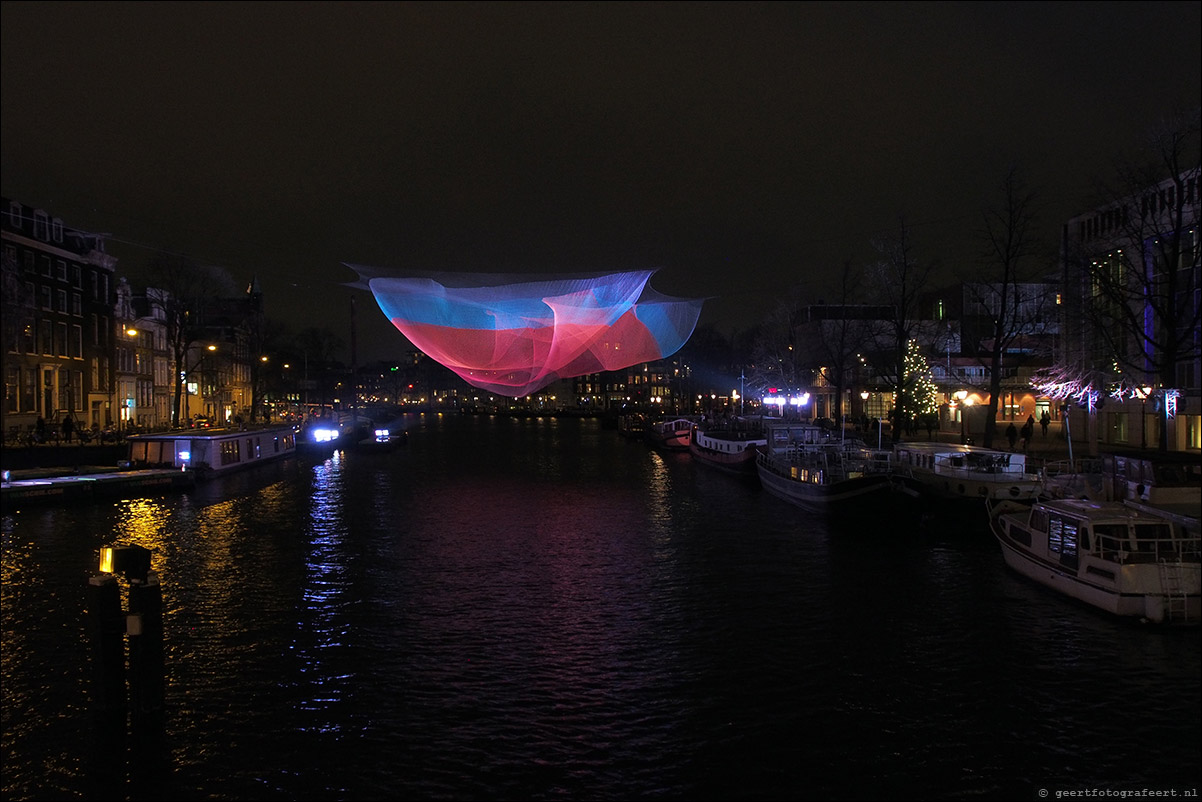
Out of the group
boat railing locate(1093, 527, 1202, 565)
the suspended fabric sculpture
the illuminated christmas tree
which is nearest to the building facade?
the suspended fabric sculpture

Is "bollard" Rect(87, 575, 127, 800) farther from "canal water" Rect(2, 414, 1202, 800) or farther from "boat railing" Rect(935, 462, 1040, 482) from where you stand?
"boat railing" Rect(935, 462, 1040, 482)

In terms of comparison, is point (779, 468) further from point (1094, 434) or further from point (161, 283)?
point (161, 283)

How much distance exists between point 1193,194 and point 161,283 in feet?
227

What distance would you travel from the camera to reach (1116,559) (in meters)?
18.1

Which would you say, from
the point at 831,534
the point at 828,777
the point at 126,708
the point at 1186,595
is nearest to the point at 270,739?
the point at 126,708

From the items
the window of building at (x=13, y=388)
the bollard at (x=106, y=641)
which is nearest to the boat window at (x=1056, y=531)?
the bollard at (x=106, y=641)

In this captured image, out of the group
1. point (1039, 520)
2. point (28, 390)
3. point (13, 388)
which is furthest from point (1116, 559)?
point (28, 390)

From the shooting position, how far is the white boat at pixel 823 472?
31016 millimetres

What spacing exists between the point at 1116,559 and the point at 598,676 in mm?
10792

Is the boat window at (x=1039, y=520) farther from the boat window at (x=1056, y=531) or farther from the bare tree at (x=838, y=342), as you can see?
the bare tree at (x=838, y=342)

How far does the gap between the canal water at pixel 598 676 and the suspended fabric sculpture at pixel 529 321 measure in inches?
327

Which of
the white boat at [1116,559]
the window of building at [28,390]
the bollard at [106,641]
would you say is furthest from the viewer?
the window of building at [28,390]

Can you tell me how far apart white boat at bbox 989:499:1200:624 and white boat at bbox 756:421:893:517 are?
9.33m

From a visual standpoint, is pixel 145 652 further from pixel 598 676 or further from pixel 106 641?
pixel 598 676
